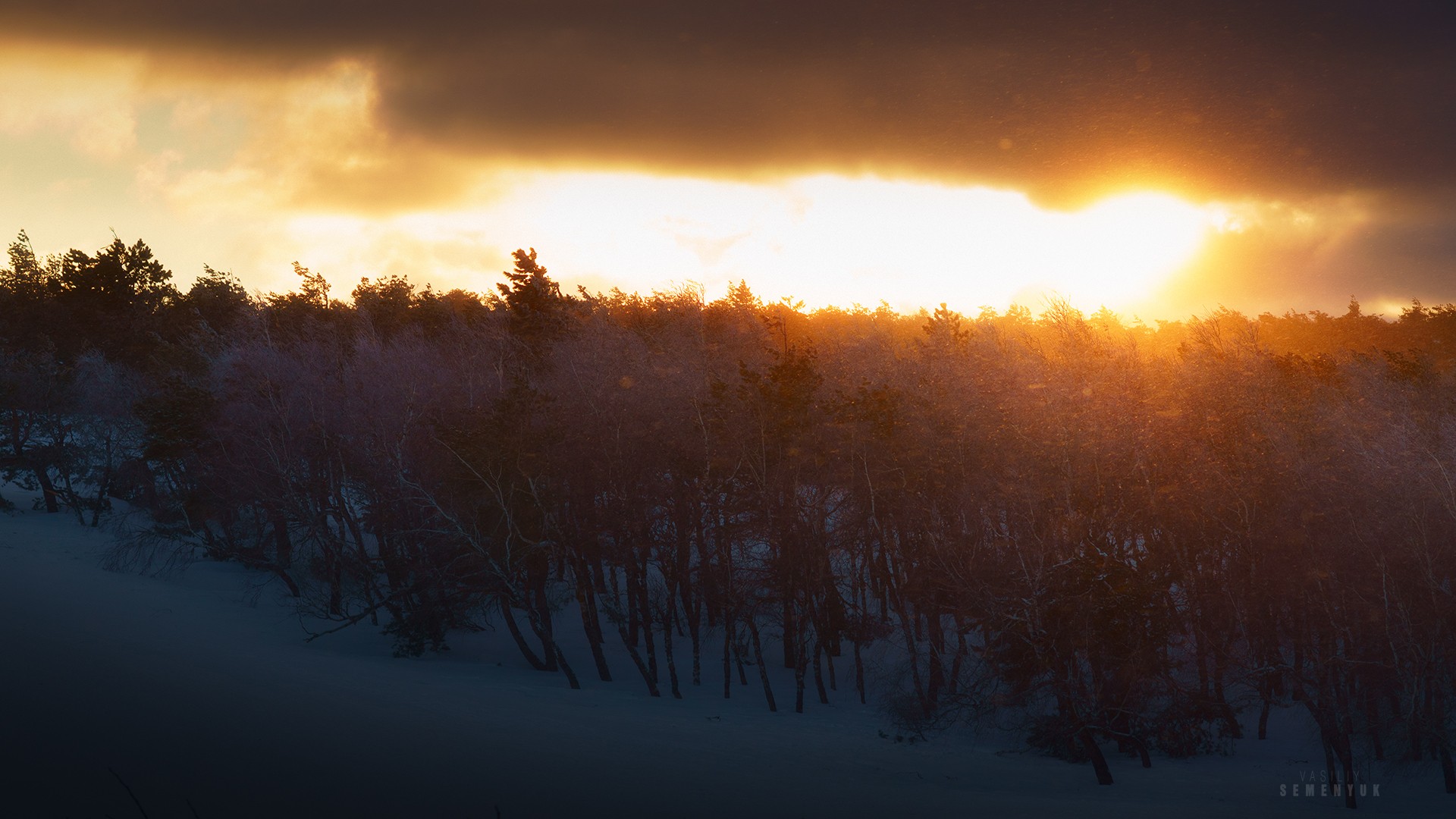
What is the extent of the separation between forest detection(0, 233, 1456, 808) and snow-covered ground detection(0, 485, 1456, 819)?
52.5 inches

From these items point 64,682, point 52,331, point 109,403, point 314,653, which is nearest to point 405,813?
point 64,682

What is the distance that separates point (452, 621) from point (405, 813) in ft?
65.7

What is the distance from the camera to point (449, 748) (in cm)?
2230

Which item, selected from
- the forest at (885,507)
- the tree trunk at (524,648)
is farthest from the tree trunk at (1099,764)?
the tree trunk at (524,648)

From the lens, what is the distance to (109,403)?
165 feet

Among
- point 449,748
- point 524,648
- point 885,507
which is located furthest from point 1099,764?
point 524,648

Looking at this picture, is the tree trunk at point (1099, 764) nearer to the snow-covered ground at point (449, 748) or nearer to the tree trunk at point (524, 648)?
the snow-covered ground at point (449, 748)

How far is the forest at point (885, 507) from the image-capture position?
992 inches

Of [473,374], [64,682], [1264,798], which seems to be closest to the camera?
[64,682]

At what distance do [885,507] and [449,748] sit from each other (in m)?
17.6

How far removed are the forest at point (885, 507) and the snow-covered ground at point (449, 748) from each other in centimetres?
133

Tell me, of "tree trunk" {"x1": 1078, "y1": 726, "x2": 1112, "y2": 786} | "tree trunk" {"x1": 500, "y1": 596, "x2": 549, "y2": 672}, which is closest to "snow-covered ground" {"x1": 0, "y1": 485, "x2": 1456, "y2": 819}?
"tree trunk" {"x1": 1078, "y1": 726, "x2": 1112, "y2": 786}

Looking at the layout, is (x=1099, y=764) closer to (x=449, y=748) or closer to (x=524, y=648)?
(x=449, y=748)

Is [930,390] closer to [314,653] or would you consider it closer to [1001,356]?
[1001,356]
